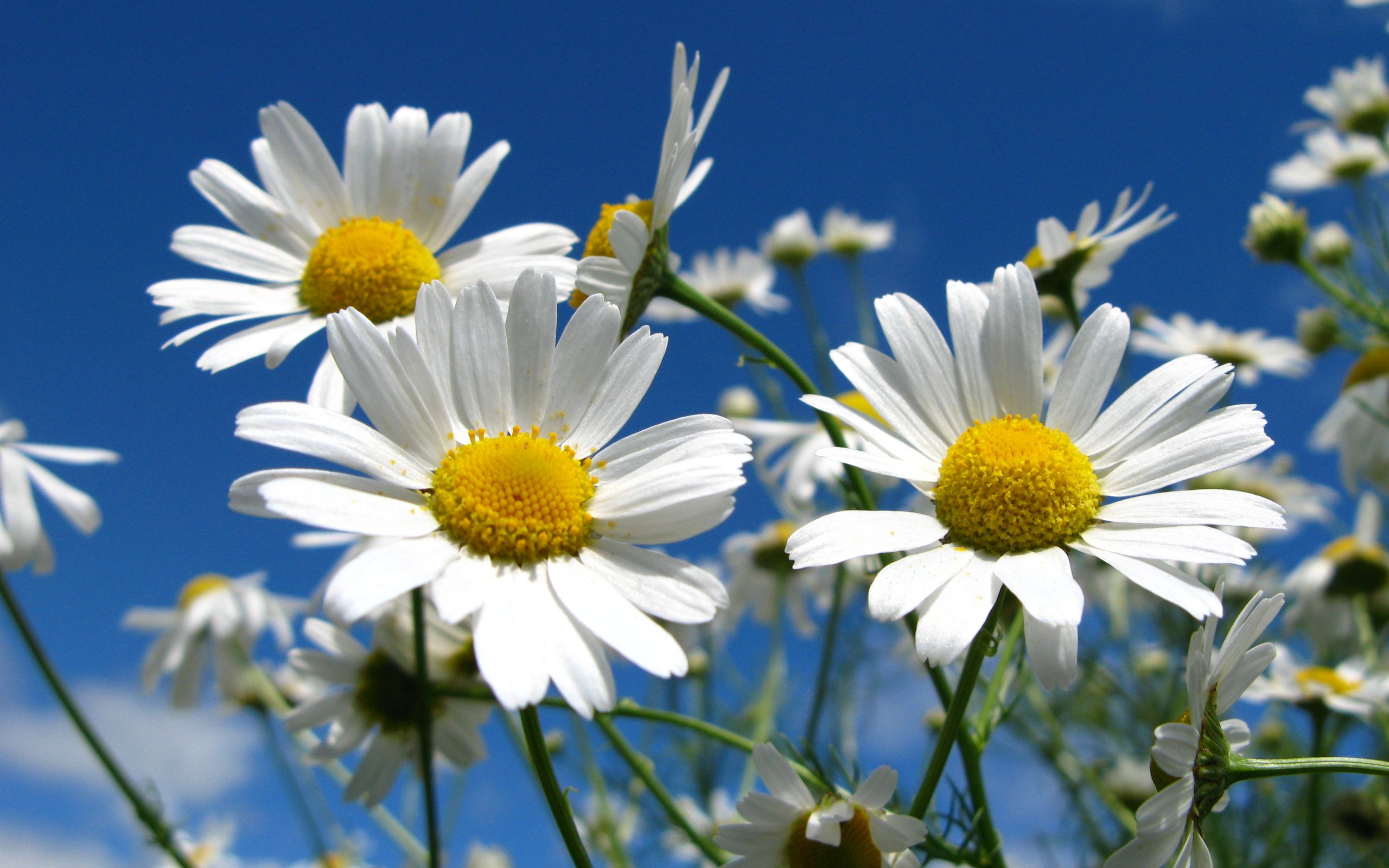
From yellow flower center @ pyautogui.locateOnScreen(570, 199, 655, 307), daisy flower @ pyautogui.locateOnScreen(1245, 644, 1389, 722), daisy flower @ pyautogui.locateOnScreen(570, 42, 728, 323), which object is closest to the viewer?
daisy flower @ pyautogui.locateOnScreen(570, 42, 728, 323)

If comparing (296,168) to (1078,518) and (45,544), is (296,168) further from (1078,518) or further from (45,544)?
(1078,518)

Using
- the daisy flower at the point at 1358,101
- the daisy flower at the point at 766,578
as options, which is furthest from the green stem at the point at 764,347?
the daisy flower at the point at 1358,101

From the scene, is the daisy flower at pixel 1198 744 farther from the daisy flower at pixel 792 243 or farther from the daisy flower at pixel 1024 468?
the daisy flower at pixel 792 243

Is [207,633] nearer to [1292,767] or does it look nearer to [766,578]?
[766,578]

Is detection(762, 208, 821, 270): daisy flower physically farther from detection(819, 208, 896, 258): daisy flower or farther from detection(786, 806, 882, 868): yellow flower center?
detection(786, 806, 882, 868): yellow flower center

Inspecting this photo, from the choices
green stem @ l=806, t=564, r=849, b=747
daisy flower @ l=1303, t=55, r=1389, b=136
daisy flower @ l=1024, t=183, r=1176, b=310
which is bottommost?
green stem @ l=806, t=564, r=849, b=747

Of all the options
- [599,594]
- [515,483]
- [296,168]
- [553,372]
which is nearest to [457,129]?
[296,168]

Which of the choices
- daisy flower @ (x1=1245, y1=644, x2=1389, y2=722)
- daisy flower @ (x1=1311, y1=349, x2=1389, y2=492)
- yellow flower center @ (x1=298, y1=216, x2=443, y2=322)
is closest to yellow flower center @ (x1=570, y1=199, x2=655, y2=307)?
yellow flower center @ (x1=298, y1=216, x2=443, y2=322)

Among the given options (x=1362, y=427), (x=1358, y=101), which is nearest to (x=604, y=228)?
(x=1362, y=427)
